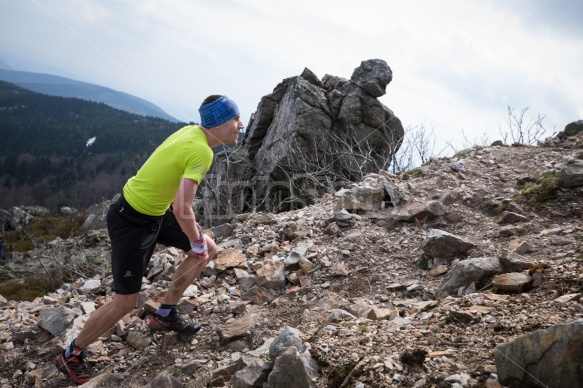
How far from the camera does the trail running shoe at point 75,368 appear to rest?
3.91 metres

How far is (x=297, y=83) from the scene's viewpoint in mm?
21016

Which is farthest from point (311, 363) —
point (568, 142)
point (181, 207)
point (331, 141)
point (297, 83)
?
point (297, 83)

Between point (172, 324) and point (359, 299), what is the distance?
212 cm

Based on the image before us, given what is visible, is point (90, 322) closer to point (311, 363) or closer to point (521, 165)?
point (311, 363)


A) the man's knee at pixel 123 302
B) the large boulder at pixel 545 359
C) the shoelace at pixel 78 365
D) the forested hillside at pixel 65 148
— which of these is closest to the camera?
the large boulder at pixel 545 359

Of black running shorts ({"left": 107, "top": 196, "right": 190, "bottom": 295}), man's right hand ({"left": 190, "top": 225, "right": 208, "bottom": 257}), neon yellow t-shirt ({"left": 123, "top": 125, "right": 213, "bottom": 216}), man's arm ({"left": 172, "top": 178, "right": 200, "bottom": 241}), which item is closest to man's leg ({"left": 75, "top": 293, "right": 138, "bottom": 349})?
black running shorts ({"left": 107, "top": 196, "right": 190, "bottom": 295})

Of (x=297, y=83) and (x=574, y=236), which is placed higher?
(x=297, y=83)

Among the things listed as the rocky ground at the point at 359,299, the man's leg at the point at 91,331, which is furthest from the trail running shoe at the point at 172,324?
the man's leg at the point at 91,331

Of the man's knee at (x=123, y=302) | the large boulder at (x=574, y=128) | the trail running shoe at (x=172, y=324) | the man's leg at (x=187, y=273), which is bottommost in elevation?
the trail running shoe at (x=172, y=324)

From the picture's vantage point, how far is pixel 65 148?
384 feet

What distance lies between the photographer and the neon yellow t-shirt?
354cm

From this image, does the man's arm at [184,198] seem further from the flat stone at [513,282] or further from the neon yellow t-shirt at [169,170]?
the flat stone at [513,282]

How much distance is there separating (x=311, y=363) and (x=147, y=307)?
9.06ft

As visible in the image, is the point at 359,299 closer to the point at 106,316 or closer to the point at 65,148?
the point at 106,316
